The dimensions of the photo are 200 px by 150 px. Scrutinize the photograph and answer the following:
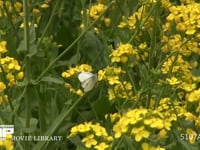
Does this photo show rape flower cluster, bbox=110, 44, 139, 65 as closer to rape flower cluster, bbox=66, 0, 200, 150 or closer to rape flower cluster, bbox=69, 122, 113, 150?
rape flower cluster, bbox=66, 0, 200, 150

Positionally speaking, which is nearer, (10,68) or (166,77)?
(10,68)

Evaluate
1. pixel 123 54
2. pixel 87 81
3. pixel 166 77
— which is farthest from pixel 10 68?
pixel 166 77

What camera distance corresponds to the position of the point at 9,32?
1920 mm

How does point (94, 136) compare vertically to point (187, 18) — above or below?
below

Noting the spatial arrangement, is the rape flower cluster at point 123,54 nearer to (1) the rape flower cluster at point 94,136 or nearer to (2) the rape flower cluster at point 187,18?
(2) the rape flower cluster at point 187,18

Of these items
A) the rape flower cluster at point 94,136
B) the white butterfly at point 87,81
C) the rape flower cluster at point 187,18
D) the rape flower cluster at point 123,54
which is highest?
the rape flower cluster at point 187,18

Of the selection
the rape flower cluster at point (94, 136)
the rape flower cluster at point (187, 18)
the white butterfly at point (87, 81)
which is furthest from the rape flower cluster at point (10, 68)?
the rape flower cluster at point (187, 18)

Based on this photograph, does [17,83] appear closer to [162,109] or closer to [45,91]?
[45,91]

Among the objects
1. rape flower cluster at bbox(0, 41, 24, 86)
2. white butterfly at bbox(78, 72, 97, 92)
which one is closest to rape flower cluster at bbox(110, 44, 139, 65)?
white butterfly at bbox(78, 72, 97, 92)

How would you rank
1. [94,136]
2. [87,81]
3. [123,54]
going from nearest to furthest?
1. [94,136]
2. [87,81]
3. [123,54]

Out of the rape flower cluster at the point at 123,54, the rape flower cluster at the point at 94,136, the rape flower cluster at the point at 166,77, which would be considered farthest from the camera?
the rape flower cluster at the point at 123,54

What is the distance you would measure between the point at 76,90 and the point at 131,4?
56cm

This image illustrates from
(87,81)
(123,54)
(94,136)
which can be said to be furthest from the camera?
(123,54)

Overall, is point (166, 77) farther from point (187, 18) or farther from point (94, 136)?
point (94, 136)
